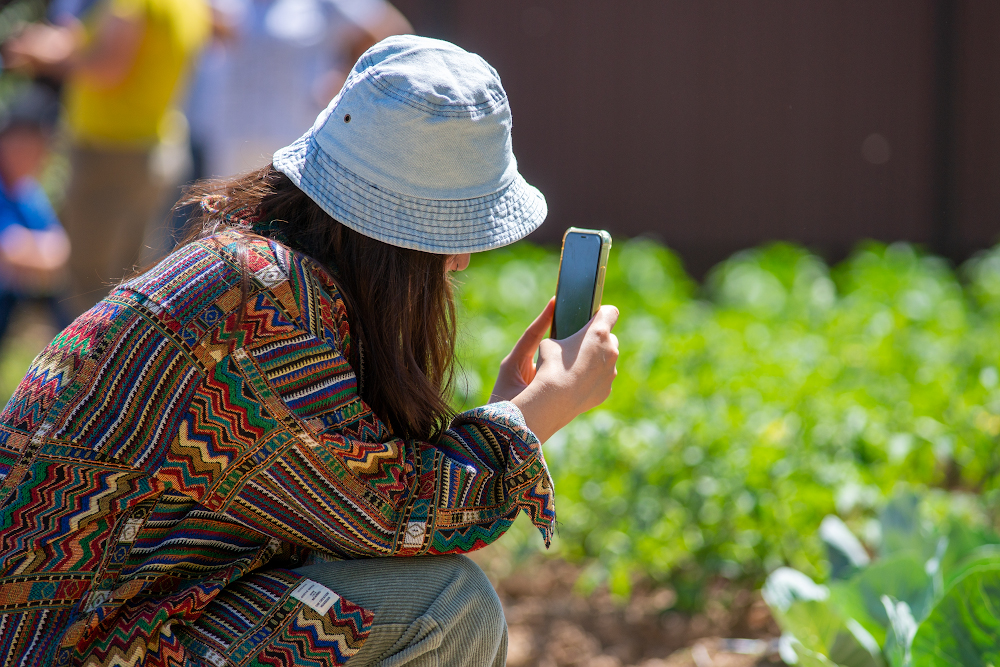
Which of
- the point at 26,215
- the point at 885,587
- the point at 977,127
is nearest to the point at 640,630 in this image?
the point at 885,587

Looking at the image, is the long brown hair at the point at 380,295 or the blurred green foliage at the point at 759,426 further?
the blurred green foliage at the point at 759,426

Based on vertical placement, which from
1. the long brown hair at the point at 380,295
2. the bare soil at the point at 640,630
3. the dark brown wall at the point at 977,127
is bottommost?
the dark brown wall at the point at 977,127

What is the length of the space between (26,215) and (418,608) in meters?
3.30

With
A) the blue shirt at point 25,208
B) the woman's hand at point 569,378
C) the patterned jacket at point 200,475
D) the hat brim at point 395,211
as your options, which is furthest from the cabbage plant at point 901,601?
the blue shirt at point 25,208

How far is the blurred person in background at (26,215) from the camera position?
3881mm

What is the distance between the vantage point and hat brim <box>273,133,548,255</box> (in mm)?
1312

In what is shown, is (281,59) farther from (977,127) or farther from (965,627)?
(977,127)

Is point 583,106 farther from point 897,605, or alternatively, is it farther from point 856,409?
point 897,605

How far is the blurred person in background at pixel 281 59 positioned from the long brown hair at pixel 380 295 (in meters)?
2.65

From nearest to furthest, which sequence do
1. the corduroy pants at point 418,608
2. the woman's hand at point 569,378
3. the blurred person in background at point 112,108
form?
1. the corduroy pants at point 418,608
2. the woman's hand at point 569,378
3. the blurred person in background at point 112,108

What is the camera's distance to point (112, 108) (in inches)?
151

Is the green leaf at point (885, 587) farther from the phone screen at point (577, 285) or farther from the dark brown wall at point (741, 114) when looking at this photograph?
the dark brown wall at point (741, 114)

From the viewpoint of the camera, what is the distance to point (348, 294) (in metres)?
1.37

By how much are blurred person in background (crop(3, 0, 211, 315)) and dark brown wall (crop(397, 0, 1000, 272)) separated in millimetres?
2920
